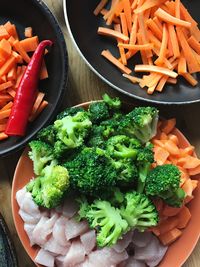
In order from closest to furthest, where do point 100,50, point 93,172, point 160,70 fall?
1. point 93,172
2. point 160,70
3. point 100,50

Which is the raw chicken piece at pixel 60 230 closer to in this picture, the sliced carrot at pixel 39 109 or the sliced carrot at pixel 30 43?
the sliced carrot at pixel 39 109

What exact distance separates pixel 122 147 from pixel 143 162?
10 centimetres

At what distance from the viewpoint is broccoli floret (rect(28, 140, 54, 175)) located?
2076 mm

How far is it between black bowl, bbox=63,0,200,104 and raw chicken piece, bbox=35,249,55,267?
736 mm

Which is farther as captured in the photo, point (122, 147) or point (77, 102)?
point (77, 102)

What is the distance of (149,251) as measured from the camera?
2139 millimetres

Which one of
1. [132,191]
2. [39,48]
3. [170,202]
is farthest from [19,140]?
[170,202]

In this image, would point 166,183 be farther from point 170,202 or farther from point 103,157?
point 103,157

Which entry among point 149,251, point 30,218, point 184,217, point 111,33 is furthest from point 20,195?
point 111,33

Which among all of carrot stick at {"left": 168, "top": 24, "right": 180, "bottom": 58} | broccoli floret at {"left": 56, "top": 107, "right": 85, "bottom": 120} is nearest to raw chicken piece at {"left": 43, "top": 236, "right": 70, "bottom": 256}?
broccoli floret at {"left": 56, "top": 107, "right": 85, "bottom": 120}

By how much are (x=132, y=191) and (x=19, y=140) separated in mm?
538

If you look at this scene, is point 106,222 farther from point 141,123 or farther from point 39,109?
point 39,109

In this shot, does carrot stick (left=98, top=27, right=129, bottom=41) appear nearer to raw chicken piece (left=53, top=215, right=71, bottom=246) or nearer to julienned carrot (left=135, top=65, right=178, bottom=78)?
julienned carrot (left=135, top=65, right=178, bottom=78)

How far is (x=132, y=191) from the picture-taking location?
6.64 feet
